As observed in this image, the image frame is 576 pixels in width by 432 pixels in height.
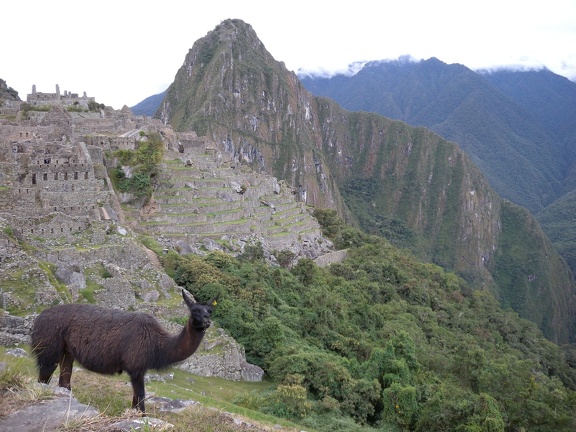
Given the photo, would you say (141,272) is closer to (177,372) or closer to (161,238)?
(177,372)

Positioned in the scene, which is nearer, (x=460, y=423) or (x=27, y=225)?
(x=460, y=423)

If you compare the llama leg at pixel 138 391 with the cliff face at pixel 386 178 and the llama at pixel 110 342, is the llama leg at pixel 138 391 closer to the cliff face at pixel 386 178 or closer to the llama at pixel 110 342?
the llama at pixel 110 342

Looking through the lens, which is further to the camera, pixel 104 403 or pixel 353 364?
pixel 353 364

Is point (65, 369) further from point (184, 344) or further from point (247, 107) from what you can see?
point (247, 107)

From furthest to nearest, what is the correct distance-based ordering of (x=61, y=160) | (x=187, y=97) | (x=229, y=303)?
(x=187, y=97)
(x=61, y=160)
(x=229, y=303)

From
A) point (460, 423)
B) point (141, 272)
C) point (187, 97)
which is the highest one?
point (187, 97)

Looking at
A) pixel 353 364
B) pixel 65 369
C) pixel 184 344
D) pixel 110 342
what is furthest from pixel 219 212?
pixel 184 344

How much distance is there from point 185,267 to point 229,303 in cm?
252

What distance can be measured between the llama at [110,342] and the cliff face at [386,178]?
123717 mm

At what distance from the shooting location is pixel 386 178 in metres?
192

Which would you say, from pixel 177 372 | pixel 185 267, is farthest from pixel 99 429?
pixel 185 267

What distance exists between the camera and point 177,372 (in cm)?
1305

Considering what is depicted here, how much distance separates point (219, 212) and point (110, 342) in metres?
25.1

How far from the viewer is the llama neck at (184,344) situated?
5.20m
